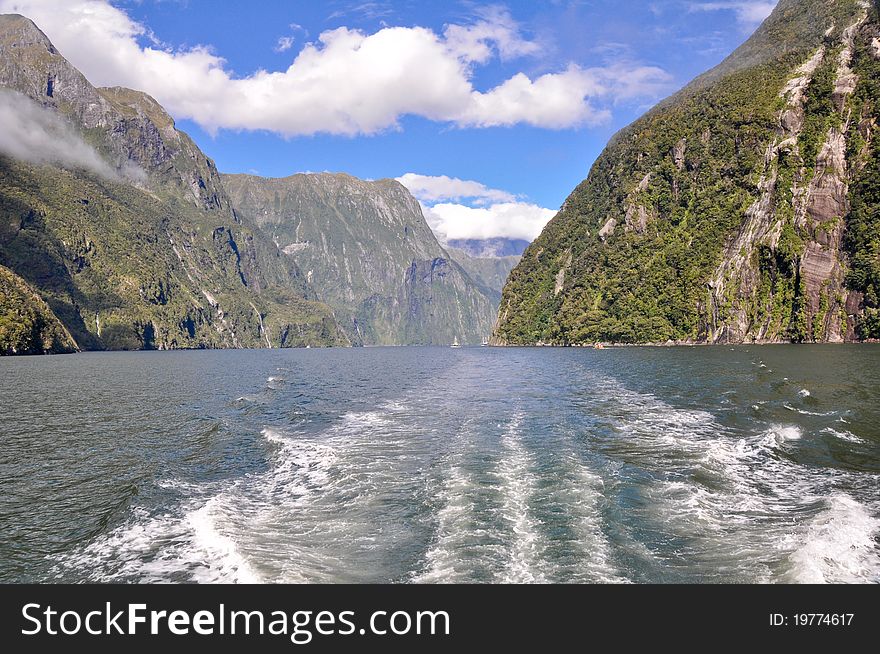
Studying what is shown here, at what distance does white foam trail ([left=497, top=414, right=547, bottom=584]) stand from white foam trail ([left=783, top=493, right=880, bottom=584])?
20.1 feet

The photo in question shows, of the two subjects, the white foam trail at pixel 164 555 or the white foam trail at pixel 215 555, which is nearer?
the white foam trail at pixel 215 555

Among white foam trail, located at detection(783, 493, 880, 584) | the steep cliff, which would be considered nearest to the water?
white foam trail, located at detection(783, 493, 880, 584)

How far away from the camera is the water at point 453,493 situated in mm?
13516

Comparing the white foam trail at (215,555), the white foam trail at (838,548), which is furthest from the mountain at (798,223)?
the white foam trail at (215,555)

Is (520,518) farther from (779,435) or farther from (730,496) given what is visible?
(779,435)

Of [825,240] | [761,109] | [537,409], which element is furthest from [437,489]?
[761,109]

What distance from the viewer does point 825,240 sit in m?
153

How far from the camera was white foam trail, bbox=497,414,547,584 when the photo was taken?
42.0ft

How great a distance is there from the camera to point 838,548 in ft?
44.7

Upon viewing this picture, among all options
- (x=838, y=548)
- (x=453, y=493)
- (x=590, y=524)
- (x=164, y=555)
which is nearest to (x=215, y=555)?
(x=164, y=555)

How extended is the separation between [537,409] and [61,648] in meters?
33.6

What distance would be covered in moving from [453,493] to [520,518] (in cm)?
344

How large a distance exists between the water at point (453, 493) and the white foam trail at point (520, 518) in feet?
0.28

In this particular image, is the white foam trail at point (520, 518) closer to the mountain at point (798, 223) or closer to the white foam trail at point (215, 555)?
the white foam trail at point (215, 555)
